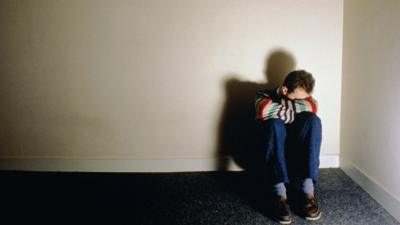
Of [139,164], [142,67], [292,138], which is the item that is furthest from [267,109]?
[139,164]

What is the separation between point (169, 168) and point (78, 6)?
1.17 m

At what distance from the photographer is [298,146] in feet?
6.34

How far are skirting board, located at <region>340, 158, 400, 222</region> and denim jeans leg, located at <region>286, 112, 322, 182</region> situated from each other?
343 mm

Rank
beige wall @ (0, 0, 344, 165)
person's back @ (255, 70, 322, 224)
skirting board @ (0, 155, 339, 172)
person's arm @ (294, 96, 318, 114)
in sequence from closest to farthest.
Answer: person's back @ (255, 70, 322, 224) → person's arm @ (294, 96, 318, 114) → beige wall @ (0, 0, 344, 165) → skirting board @ (0, 155, 339, 172)

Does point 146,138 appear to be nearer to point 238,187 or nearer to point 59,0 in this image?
point 238,187

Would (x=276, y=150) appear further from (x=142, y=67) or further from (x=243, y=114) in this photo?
(x=142, y=67)

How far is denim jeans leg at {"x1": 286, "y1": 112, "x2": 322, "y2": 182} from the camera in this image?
73.9 inches

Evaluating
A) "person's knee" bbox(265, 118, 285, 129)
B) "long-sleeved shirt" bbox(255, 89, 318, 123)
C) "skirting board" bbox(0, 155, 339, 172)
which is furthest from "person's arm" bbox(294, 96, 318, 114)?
"skirting board" bbox(0, 155, 339, 172)

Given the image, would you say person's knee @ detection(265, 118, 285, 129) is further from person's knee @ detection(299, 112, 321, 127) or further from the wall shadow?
the wall shadow

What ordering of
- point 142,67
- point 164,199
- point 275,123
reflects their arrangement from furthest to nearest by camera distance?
1. point 142,67
2. point 164,199
3. point 275,123

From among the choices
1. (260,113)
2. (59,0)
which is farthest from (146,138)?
(59,0)

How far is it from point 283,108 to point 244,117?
50cm

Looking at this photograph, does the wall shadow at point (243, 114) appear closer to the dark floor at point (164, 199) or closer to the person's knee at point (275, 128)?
the dark floor at point (164, 199)

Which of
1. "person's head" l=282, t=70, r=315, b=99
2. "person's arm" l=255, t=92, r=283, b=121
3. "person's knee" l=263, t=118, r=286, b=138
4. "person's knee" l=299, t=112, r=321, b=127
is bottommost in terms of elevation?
"person's knee" l=263, t=118, r=286, b=138
